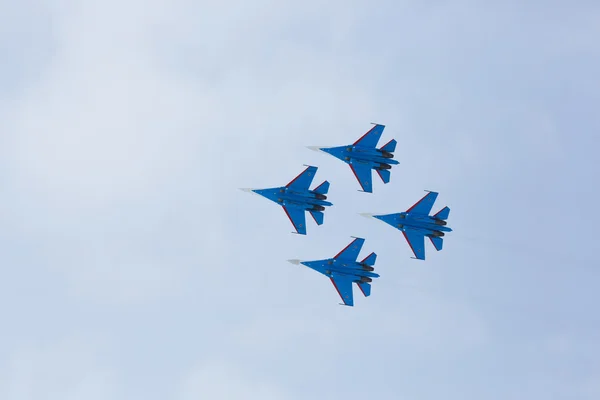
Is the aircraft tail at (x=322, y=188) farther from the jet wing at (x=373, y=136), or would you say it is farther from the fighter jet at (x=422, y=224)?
the jet wing at (x=373, y=136)

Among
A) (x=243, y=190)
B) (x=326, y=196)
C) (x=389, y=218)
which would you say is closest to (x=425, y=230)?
(x=389, y=218)

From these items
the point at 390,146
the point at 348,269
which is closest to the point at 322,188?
the point at 390,146

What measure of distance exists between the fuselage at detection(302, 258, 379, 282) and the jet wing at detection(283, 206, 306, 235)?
20.4ft

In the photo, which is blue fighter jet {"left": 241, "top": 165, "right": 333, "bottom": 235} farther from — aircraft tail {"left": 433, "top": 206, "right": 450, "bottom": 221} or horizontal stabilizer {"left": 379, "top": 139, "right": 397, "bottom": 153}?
aircraft tail {"left": 433, "top": 206, "right": 450, "bottom": 221}

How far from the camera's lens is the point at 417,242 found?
133750mm

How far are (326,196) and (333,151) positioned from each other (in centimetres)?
820

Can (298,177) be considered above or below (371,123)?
below

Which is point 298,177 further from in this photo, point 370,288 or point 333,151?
point 370,288

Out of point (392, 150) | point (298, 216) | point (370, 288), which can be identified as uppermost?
point (392, 150)

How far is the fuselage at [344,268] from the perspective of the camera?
133 metres

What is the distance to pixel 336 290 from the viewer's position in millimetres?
134875

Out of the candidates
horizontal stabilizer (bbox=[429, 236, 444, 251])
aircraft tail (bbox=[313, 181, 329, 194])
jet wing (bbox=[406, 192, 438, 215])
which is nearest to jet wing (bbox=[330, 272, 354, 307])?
aircraft tail (bbox=[313, 181, 329, 194])

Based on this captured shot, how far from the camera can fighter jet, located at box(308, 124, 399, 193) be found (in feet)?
436

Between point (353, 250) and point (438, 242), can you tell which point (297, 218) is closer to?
point (353, 250)
